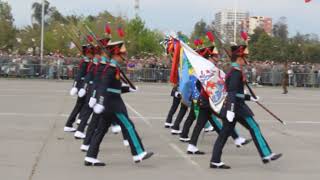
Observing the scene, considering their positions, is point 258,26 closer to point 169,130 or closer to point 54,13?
point 54,13

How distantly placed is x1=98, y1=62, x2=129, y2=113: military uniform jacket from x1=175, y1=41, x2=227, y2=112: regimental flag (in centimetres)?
192

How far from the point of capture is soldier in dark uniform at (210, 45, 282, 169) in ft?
31.0

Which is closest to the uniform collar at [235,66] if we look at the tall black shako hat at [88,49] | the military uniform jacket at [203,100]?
the military uniform jacket at [203,100]

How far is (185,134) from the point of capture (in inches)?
481

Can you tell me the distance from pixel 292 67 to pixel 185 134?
92.4 feet

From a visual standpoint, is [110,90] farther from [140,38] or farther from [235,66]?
[140,38]

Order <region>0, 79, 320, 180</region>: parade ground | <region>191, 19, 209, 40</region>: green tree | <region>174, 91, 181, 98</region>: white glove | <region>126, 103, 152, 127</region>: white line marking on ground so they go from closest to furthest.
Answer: <region>0, 79, 320, 180</region>: parade ground, <region>174, 91, 181, 98</region>: white glove, <region>126, 103, 152, 127</region>: white line marking on ground, <region>191, 19, 209, 40</region>: green tree

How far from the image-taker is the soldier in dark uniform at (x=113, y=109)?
9328mm

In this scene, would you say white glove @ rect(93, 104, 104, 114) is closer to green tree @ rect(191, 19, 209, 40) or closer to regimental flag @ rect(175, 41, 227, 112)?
regimental flag @ rect(175, 41, 227, 112)

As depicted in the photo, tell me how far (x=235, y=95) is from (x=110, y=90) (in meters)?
1.89

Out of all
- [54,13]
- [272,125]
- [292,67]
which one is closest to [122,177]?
[272,125]

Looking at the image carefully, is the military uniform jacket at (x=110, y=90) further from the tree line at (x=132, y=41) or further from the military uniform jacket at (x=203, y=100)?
the tree line at (x=132, y=41)

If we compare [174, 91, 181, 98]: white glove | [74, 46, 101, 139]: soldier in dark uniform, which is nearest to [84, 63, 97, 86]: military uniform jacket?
[74, 46, 101, 139]: soldier in dark uniform

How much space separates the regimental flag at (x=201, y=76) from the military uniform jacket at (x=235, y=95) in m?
0.78
